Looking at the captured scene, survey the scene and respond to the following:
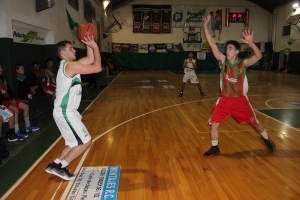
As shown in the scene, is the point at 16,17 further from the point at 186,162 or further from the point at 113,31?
the point at 113,31

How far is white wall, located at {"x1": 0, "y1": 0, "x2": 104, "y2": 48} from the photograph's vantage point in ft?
18.4

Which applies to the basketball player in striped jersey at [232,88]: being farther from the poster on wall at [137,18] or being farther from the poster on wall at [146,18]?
the poster on wall at [137,18]

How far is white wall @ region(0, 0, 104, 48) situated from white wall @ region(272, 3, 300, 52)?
17.5m

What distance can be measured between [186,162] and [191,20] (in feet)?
73.9

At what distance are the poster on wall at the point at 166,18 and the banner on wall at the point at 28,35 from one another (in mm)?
17761


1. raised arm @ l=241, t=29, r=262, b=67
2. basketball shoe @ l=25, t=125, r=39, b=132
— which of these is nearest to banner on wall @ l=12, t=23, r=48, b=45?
basketball shoe @ l=25, t=125, r=39, b=132

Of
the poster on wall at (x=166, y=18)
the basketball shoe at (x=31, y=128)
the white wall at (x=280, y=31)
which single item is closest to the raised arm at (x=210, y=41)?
the basketball shoe at (x=31, y=128)

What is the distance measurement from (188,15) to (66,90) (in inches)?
916

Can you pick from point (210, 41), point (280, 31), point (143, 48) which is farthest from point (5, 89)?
point (280, 31)

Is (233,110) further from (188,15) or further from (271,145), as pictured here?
(188,15)

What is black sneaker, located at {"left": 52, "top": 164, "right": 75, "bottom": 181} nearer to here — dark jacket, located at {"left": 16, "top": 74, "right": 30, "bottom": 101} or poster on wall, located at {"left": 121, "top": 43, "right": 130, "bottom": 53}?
dark jacket, located at {"left": 16, "top": 74, "right": 30, "bottom": 101}

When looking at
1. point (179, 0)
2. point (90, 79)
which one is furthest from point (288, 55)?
point (90, 79)

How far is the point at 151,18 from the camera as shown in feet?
81.1

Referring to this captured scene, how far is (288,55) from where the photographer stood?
2144 cm
